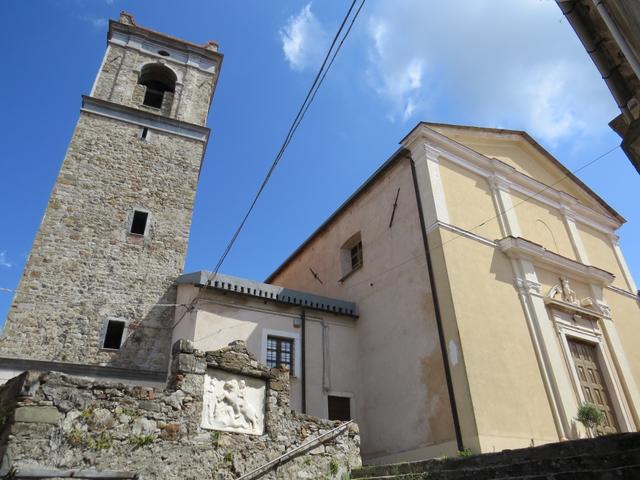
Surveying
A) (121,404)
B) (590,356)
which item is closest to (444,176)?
(590,356)

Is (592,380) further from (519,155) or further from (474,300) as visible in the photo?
(519,155)

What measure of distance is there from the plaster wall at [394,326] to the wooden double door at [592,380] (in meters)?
4.76

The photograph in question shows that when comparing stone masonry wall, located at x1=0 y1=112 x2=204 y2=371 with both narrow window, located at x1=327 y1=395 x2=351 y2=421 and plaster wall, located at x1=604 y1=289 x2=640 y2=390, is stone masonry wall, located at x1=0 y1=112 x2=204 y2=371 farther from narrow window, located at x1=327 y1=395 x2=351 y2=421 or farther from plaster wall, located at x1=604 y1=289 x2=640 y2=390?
plaster wall, located at x1=604 y1=289 x2=640 y2=390

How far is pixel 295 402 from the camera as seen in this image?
12023mm

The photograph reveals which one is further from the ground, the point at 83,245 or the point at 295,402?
the point at 83,245

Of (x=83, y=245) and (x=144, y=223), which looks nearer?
(x=83, y=245)

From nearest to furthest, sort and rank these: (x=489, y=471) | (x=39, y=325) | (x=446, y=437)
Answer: (x=489, y=471) → (x=446, y=437) → (x=39, y=325)

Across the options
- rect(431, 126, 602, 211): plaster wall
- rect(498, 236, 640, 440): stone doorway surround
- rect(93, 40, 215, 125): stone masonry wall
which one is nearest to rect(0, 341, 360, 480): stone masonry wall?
rect(498, 236, 640, 440): stone doorway surround

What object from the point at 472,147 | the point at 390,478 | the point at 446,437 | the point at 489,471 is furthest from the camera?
the point at 472,147

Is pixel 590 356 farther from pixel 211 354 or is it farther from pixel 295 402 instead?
pixel 211 354

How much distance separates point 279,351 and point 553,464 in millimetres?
8092

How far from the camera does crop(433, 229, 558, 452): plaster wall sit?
10188mm

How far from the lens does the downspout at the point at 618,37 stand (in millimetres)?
4953

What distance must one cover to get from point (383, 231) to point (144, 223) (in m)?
7.78
